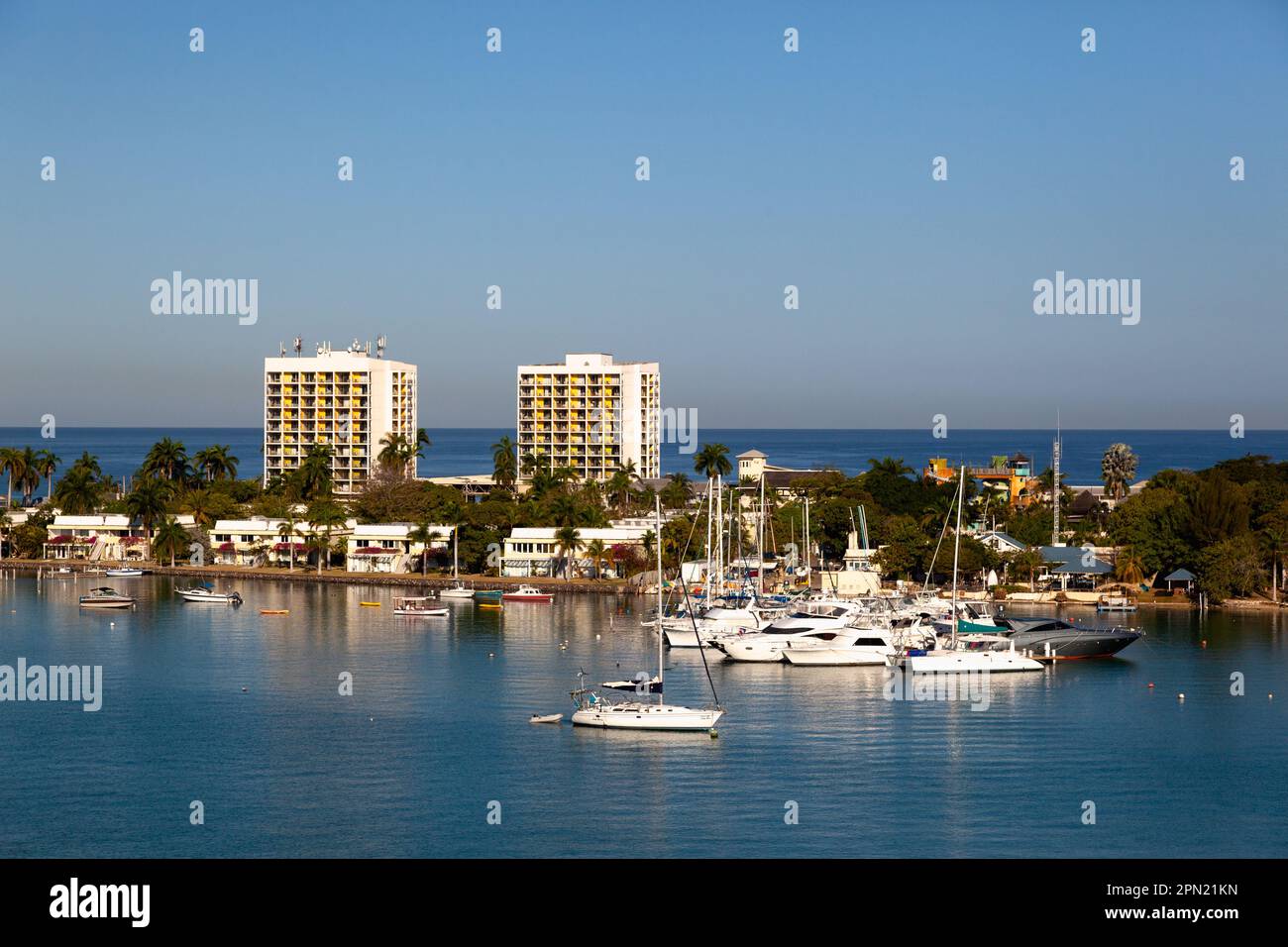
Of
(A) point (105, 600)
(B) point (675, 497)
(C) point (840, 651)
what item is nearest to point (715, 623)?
Answer: (C) point (840, 651)

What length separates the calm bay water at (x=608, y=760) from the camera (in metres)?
24.5

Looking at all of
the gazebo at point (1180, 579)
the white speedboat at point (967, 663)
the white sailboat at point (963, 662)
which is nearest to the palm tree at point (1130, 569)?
the gazebo at point (1180, 579)

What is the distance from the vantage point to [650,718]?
32.8 metres

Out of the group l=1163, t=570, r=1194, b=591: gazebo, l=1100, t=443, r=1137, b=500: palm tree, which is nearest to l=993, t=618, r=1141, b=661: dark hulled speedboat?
l=1163, t=570, r=1194, b=591: gazebo

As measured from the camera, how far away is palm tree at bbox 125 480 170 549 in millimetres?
76000

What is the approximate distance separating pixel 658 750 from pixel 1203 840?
1108 cm

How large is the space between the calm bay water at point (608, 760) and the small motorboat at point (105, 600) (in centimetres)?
1023

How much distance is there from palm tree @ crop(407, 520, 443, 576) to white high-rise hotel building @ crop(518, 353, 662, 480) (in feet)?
91.2

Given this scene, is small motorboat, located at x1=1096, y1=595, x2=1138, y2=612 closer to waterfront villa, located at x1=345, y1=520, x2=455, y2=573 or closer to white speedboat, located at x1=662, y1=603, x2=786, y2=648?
white speedboat, located at x1=662, y1=603, x2=786, y2=648

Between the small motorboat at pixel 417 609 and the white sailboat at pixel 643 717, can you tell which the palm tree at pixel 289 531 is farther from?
the white sailboat at pixel 643 717

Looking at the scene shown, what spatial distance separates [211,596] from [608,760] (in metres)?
35.6

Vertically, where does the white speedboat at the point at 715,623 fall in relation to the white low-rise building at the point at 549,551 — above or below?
below

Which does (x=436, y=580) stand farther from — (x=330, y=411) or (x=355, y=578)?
(x=330, y=411)
